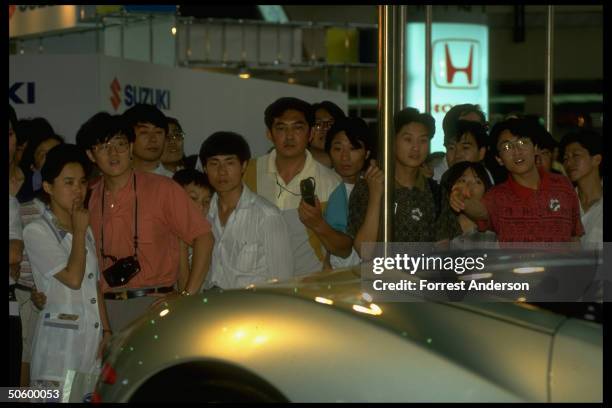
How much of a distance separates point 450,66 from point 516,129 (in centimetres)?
988

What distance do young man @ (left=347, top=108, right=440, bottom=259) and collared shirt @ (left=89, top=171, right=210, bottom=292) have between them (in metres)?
0.76

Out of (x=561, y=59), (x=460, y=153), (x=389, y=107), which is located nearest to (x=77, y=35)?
(x=460, y=153)

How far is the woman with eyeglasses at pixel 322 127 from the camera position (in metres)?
7.29

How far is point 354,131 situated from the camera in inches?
254

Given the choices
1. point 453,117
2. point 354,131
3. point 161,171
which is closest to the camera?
point 354,131

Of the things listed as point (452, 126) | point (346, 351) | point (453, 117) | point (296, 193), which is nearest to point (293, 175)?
point (296, 193)

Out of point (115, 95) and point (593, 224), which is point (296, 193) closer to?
point (593, 224)

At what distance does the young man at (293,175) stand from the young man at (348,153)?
0.11m

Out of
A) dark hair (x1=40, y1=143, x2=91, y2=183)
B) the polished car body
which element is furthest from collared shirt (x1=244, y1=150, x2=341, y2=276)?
the polished car body

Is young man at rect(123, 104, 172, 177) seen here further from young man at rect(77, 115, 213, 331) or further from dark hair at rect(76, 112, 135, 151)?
young man at rect(77, 115, 213, 331)

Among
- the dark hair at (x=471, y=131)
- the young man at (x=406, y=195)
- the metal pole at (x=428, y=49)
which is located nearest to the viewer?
the young man at (x=406, y=195)

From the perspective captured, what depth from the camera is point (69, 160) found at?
5605 millimetres

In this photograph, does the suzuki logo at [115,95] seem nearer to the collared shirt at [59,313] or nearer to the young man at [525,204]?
the collared shirt at [59,313]

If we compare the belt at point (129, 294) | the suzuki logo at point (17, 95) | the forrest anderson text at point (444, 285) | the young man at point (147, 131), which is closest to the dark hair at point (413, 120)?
the young man at point (147, 131)
